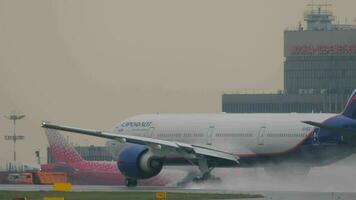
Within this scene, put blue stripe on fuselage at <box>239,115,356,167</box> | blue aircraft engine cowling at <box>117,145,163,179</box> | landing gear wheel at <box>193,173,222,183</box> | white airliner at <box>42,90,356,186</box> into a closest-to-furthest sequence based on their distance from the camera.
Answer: blue stripe on fuselage at <box>239,115,356,167</box>
white airliner at <box>42,90,356,186</box>
blue aircraft engine cowling at <box>117,145,163,179</box>
landing gear wheel at <box>193,173,222,183</box>

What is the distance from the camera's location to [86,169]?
4557 inches

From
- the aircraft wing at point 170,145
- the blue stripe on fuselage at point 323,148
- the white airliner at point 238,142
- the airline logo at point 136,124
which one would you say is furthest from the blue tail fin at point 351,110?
the airline logo at point 136,124

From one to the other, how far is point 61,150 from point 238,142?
24880mm

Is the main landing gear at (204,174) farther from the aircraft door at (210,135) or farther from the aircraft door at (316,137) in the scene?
the aircraft door at (316,137)

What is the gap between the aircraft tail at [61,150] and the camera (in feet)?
390

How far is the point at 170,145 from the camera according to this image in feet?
307

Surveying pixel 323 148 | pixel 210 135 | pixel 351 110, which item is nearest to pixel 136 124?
pixel 210 135

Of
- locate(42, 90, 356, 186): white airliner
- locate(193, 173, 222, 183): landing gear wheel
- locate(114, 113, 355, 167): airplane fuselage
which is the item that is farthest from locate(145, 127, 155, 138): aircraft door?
locate(193, 173, 222, 183): landing gear wheel

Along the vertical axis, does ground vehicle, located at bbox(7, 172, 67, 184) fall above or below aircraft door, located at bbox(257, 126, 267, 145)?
below

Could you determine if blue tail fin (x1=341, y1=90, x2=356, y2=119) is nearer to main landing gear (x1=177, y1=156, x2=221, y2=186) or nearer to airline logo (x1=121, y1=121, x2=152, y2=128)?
main landing gear (x1=177, y1=156, x2=221, y2=186)

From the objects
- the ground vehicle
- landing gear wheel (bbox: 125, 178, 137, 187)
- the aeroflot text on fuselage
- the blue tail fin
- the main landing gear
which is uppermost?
the blue tail fin

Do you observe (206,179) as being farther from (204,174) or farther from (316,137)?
(316,137)

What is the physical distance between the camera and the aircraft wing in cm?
9281

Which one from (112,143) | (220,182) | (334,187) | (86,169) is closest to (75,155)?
(86,169)
